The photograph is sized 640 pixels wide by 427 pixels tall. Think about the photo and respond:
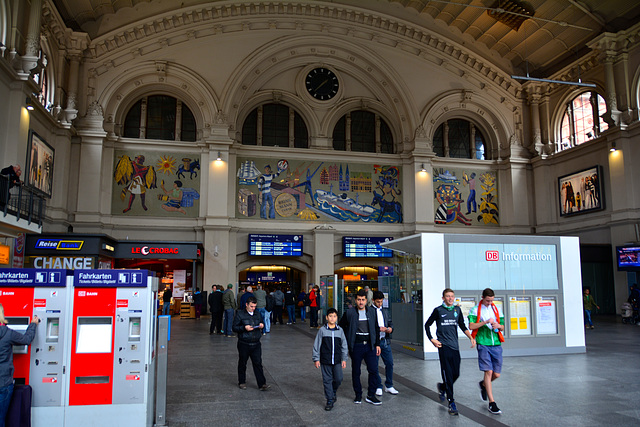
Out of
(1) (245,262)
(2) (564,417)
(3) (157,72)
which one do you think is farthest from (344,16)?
(2) (564,417)

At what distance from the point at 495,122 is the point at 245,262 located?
53.7ft

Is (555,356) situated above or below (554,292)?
below

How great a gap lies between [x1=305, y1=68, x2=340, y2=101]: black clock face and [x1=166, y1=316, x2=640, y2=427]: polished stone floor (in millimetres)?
17502

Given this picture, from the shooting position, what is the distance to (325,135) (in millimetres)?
26984

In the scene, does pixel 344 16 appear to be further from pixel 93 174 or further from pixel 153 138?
pixel 93 174

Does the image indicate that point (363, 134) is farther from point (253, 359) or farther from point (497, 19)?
point (253, 359)

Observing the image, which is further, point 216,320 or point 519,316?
point 216,320

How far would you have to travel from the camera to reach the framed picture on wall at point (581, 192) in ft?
79.7

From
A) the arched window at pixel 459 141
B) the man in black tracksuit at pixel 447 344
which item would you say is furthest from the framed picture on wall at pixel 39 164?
the arched window at pixel 459 141

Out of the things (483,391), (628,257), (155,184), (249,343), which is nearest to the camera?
(483,391)

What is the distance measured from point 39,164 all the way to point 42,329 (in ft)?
51.0

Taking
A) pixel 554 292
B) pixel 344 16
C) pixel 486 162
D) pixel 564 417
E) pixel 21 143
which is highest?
pixel 344 16

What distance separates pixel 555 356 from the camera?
1215 centimetres

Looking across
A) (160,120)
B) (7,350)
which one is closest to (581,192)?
(160,120)
